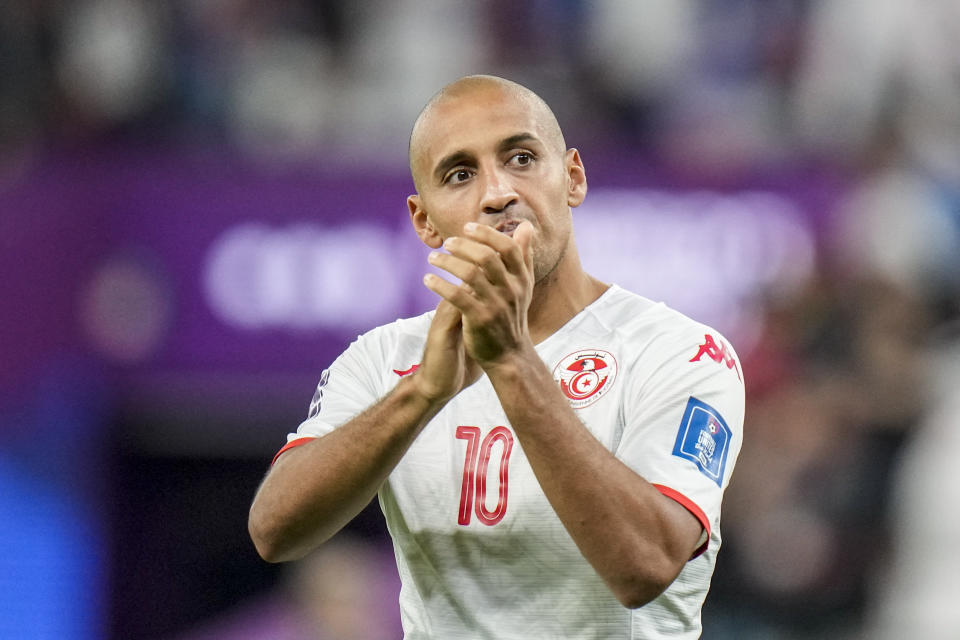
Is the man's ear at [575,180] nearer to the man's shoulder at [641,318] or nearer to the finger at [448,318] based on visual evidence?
the man's shoulder at [641,318]

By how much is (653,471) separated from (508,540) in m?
0.44

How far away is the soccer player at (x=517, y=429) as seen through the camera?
2.85 m

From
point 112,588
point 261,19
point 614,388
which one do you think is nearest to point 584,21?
point 261,19

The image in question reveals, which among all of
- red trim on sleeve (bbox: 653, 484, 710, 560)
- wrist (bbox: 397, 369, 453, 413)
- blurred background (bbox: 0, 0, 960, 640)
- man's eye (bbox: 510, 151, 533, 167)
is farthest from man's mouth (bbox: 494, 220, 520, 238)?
blurred background (bbox: 0, 0, 960, 640)

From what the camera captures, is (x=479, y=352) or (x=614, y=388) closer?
(x=479, y=352)

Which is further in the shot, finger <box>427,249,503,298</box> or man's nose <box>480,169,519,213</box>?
man's nose <box>480,169,519,213</box>

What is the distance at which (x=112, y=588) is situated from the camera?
783 cm

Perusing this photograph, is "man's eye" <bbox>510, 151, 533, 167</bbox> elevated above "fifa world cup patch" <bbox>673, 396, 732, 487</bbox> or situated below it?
above

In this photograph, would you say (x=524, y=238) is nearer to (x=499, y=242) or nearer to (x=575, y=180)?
(x=499, y=242)

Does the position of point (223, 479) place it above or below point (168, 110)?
below

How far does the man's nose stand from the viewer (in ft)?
11.0

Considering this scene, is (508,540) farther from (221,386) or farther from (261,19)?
(261,19)

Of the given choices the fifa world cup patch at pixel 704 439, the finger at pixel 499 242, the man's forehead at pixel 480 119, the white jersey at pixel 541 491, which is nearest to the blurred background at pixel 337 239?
the white jersey at pixel 541 491

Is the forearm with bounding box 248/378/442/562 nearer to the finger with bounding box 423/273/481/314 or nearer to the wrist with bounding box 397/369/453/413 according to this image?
the wrist with bounding box 397/369/453/413
